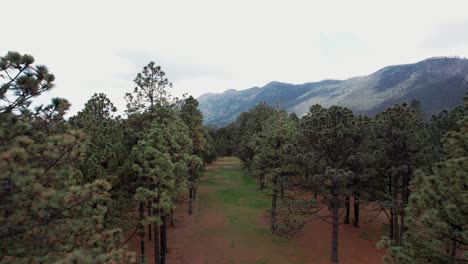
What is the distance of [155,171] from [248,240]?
12236mm

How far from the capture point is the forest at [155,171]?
636 centimetres

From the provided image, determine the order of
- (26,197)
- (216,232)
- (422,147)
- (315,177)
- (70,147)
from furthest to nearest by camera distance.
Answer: (216,232)
(422,147)
(315,177)
(70,147)
(26,197)

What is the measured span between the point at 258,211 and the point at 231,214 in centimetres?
323

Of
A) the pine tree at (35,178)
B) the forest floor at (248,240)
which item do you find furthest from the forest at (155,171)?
the forest floor at (248,240)

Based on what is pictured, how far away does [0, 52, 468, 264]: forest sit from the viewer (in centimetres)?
636

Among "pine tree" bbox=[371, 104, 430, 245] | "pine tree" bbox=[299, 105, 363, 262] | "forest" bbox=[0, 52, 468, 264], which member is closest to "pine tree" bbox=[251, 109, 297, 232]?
"forest" bbox=[0, 52, 468, 264]

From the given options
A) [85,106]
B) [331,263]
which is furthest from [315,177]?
[85,106]

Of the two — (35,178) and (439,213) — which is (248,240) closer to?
(439,213)

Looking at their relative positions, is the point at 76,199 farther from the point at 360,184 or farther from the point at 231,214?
the point at 231,214

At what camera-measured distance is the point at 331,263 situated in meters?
19.1

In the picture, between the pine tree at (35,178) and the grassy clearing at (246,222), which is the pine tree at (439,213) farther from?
the grassy clearing at (246,222)

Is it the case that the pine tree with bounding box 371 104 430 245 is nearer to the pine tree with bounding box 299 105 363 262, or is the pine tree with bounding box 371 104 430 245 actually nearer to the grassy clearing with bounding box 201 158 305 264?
the pine tree with bounding box 299 105 363 262

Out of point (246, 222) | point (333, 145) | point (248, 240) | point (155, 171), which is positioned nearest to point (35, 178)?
point (155, 171)

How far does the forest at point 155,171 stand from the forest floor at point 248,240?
1814 millimetres
